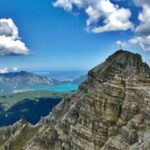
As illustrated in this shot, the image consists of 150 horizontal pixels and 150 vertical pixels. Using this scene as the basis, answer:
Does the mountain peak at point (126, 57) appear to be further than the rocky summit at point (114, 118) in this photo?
Yes

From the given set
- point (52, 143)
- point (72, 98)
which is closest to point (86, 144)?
point (52, 143)

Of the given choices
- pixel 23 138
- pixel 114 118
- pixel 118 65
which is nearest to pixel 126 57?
pixel 118 65

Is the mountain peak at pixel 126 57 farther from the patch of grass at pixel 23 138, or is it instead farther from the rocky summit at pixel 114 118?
the patch of grass at pixel 23 138

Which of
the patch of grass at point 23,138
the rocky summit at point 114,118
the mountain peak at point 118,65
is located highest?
the mountain peak at point 118,65

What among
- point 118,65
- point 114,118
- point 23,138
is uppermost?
point 118,65

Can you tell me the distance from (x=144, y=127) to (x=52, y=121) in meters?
85.3

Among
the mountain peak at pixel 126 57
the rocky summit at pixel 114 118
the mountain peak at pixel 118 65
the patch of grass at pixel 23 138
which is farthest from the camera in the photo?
the patch of grass at pixel 23 138

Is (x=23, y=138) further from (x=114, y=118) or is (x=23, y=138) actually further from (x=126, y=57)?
(x=114, y=118)

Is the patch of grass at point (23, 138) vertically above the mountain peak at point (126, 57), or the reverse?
the mountain peak at point (126, 57)

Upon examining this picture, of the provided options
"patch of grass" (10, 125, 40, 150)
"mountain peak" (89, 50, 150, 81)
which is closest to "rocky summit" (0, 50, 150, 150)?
"mountain peak" (89, 50, 150, 81)

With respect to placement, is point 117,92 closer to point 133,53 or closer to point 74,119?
point 74,119

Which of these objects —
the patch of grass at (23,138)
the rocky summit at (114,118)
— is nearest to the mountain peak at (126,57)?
the rocky summit at (114,118)

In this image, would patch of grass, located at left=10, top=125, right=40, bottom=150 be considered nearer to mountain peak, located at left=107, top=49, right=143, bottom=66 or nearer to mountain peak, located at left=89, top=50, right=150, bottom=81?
mountain peak, located at left=89, top=50, right=150, bottom=81

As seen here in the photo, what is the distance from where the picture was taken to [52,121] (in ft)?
526
